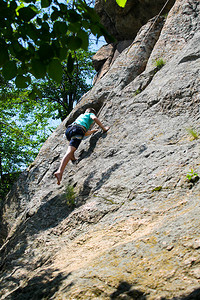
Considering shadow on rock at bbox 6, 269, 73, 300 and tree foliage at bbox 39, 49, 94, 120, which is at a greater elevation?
tree foliage at bbox 39, 49, 94, 120

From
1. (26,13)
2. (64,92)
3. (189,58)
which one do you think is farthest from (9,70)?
(64,92)

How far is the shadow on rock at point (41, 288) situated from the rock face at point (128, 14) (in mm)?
11038

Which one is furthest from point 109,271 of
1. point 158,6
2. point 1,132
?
point 1,132

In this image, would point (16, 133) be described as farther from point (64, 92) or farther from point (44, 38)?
point (44, 38)

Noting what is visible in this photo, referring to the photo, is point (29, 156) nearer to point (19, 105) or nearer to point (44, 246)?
point (19, 105)

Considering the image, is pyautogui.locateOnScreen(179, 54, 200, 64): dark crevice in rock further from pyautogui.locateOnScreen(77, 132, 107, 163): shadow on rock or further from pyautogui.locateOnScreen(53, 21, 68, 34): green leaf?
pyautogui.locateOnScreen(53, 21, 68, 34): green leaf

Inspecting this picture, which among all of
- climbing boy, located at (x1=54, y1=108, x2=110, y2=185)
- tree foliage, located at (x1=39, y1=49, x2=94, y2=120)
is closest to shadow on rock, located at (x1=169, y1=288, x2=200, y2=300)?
climbing boy, located at (x1=54, y1=108, x2=110, y2=185)

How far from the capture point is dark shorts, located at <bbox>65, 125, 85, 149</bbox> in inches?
297

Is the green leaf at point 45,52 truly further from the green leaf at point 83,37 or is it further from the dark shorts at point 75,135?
the dark shorts at point 75,135

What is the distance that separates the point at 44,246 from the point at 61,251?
2.09 ft

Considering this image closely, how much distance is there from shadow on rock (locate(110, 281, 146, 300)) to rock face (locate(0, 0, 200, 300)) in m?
0.01

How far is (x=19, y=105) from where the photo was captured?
18875mm

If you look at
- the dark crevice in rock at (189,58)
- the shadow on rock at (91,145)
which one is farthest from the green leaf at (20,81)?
the dark crevice in rock at (189,58)

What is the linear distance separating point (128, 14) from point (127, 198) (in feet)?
33.4
